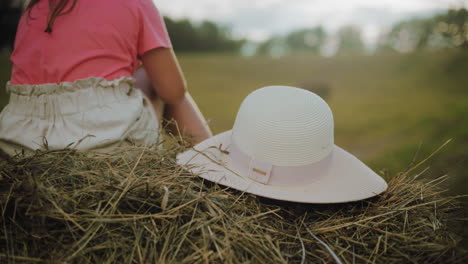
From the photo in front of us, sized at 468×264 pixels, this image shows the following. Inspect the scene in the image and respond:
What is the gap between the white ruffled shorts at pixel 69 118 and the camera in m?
1.42

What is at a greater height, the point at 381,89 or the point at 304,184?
the point at 304,184

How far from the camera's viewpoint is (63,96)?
Result: 1453mm

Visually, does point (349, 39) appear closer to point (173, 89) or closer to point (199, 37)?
point (199, 37)

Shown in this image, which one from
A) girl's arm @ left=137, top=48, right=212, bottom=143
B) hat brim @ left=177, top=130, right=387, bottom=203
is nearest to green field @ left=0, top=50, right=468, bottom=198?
girl's arm @ left=137, top=48, right=212, bottom=143

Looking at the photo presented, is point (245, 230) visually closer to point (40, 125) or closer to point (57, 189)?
point (57, 189)

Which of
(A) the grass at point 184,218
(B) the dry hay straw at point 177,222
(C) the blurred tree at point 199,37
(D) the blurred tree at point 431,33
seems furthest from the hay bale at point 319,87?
(C) the blurred tree at point 199,37

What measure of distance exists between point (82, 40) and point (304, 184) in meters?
1.18

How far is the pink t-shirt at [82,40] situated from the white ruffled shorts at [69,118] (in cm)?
6

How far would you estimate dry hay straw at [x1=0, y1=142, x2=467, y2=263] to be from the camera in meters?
0.92

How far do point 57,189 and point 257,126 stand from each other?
0.74m

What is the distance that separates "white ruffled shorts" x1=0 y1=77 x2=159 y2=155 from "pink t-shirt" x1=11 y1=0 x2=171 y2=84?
0.21ft

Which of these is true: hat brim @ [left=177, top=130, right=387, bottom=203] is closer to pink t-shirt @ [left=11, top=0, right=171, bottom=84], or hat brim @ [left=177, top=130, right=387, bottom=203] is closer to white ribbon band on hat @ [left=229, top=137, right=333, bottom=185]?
white ribbon band on hat @ [left=229, top=137, right=333, bottom=185]

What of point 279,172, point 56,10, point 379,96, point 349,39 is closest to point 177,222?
point 279,172

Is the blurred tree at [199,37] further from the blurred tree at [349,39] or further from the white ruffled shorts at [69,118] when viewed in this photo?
the white ruffled shorts at [69,118]
